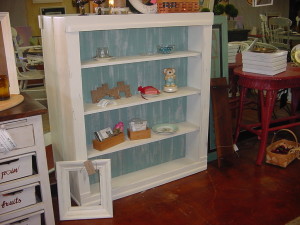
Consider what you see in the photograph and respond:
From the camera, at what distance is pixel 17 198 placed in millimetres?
2023

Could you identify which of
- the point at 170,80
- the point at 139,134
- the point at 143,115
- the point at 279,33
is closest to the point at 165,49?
the point at 170,80

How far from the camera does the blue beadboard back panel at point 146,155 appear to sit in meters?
2.78

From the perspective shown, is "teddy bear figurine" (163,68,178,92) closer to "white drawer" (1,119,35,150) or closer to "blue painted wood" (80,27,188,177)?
"blue painted wood" (80,27,188,177)

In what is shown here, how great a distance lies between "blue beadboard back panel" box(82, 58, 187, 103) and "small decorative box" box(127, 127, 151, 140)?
310 millimetres

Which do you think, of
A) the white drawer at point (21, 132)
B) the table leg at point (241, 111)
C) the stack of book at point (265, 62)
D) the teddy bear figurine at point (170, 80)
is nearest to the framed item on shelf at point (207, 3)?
the stack of book at point (265, 62)

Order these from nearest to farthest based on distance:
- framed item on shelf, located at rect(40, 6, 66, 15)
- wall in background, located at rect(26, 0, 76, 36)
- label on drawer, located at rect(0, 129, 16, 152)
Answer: label on drawer, located at rect(0, 129, 16, 152)
wall in background, located at rect(26, 0, 76, 36)
framed item on shelf, located at rect(40, 6, 66, 15)

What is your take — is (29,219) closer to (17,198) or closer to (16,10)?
(17,198)

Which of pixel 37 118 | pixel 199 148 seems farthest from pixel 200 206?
pixel 37 118

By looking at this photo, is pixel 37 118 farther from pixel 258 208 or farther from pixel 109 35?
pixel 258 208

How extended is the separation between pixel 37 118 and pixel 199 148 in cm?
149

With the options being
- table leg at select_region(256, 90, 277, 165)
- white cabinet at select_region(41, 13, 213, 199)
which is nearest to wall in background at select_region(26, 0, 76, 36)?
white cabinet at select_region(41, 13, 213, 199)

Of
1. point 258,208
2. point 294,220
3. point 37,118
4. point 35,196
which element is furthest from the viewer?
point 258,208

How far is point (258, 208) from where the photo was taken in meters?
2.46

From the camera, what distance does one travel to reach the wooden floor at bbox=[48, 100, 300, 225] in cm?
234
